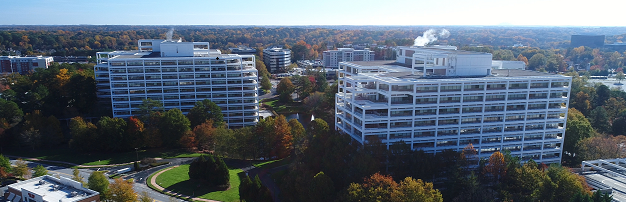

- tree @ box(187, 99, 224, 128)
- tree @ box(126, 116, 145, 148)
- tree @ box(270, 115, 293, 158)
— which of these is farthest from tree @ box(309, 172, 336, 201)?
tree @ box(126, 116, 145, 148)

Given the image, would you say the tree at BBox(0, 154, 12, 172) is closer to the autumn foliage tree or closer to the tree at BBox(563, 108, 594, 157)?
the autumn foliage tree

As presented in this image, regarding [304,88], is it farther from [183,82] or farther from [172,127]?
[172,127]

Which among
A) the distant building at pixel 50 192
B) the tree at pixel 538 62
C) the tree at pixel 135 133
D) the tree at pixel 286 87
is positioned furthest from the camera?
the tree at pixel 538 62

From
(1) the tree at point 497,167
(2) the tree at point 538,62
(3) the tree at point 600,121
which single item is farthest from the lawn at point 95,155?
(2) the tree at point 538,62

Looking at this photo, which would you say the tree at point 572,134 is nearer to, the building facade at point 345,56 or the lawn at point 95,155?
the lawn at point 95,155

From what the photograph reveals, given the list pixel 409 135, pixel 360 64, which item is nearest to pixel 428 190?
pixel 409 135

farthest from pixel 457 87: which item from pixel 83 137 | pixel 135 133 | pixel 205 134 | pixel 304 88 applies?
pixel 304 88

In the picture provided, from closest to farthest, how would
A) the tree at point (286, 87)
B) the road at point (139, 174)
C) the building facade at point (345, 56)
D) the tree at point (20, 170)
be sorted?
the road at point (139, 174) < the tree at point (20, 170) < the tree at point (286, 87) < the building facade at point (345, 56)
